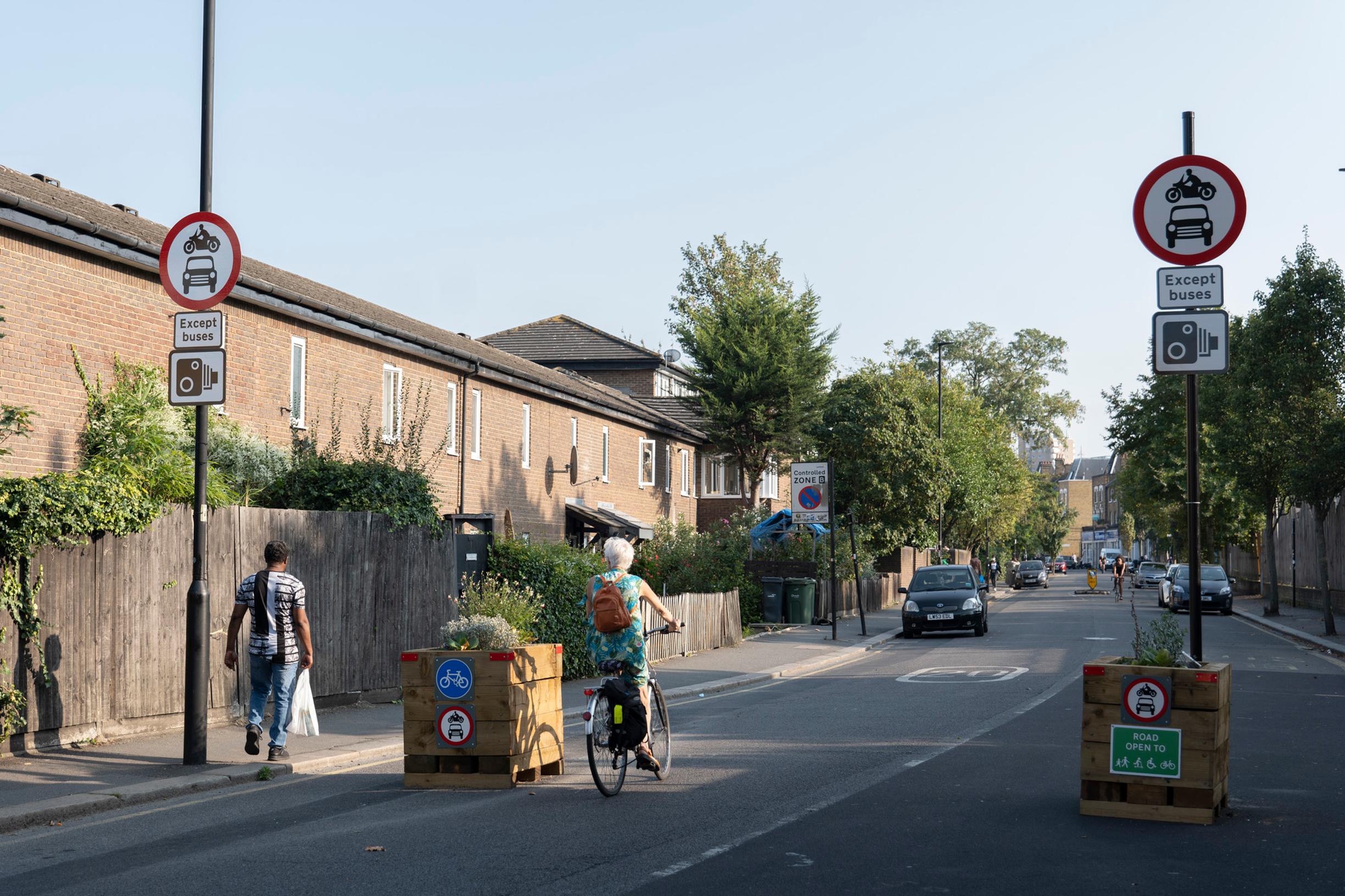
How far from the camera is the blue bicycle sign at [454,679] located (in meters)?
9.44

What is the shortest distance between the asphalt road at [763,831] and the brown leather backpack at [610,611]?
118 centimetres

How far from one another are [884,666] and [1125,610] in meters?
22.6

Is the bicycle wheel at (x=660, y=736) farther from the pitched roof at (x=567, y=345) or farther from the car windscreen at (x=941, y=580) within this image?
the pitched roof at (x=567, y=345)

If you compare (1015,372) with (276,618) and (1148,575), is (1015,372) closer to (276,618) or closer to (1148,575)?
(1148,575)

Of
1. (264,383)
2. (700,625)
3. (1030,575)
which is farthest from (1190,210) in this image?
(1030,575)

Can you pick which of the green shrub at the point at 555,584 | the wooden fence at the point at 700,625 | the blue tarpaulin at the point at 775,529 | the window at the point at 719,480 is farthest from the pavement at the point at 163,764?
the window at the point at 719,480

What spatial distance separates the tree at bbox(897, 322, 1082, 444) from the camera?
265 ft

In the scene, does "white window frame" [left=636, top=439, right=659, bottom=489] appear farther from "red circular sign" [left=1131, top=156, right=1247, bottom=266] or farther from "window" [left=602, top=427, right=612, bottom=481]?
"red circular sign" [left=1131, top=156, right=1247, bottom=266]

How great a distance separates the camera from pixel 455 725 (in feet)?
30.9

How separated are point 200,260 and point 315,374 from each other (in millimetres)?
12807

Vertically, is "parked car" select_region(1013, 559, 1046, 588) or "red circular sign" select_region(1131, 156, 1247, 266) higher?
"red circular sign" select_region(1131, 156, 1247, 266)

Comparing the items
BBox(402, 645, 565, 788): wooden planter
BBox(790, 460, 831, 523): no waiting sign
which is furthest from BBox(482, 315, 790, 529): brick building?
BBox(402, 645, 565, 788): wooden planter

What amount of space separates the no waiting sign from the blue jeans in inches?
692

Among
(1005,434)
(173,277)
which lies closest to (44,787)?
(173,277)
